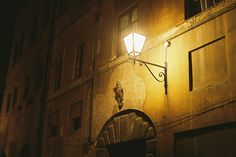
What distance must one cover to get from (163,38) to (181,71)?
1.21 m

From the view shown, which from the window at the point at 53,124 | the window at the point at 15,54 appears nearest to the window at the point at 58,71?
the window at the point at 53,124

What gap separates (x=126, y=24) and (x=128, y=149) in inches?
156

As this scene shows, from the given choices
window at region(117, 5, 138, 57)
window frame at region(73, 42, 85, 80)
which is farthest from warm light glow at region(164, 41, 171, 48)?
window frame at region(73, 42, 85, 80)

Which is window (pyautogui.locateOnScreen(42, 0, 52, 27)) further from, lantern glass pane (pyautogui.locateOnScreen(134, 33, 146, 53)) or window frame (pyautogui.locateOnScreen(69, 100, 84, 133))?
lantern glass pane (pyautogui.locateOnScreen(134, 33, 146, 53))

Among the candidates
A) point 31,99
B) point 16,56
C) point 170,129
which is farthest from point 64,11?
point 170,129

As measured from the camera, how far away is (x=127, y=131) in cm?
1045

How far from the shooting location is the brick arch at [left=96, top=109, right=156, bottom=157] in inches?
380

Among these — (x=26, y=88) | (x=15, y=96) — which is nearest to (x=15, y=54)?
(x=15, y=96)

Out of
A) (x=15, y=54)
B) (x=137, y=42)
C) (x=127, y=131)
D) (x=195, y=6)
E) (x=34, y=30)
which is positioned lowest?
(x=127, y=131)

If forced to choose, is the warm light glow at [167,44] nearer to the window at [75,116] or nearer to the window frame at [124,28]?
the window frame at [124,28]

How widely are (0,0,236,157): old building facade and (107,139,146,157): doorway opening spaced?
29 mm

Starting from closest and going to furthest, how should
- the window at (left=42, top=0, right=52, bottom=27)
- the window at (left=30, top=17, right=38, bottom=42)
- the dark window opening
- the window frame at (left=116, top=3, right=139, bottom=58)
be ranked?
1. the window frame at (left=116, top=3, right=139, bottom=58)
2. the dark window opening
3. the window at (left=42, top=0, right=52, bottom=27)
4. the window at (left=30, top=17, right=38, bottom=42)

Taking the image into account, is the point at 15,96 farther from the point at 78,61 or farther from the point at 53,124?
the point at 78,61

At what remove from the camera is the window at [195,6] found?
9241 mm
